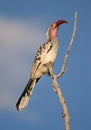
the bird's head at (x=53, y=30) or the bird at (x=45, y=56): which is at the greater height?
the bird's head at (x=53, y=30)

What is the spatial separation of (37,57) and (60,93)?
1.13m

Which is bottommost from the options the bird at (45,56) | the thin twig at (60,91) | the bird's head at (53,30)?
the thin twig at (60,91)

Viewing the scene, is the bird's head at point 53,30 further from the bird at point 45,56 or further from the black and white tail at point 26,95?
the black and white tail at point 26,95

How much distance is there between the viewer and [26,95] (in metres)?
4.90

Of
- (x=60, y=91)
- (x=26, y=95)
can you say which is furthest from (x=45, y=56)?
(x=60, y=91)

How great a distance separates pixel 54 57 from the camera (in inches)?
205

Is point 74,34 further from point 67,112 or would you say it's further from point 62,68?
point 67,112

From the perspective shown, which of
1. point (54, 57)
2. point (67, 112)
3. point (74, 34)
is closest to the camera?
point (67, 112)

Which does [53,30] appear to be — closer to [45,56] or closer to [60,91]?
[45,56]

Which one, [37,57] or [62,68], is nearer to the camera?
[62,68]

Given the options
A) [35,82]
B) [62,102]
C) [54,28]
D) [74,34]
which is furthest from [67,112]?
[54,28]

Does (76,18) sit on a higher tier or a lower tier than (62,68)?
higher

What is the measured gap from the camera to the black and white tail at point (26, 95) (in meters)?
4.70

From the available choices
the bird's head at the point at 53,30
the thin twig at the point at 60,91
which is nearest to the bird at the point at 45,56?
the bird's head at the point at 53,30
